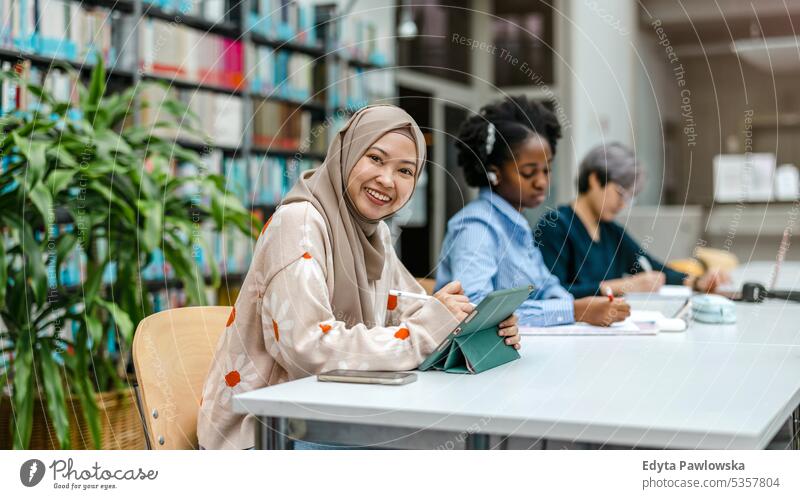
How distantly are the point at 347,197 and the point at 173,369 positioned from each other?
1.33 ft

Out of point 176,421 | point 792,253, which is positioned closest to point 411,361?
point 176,421

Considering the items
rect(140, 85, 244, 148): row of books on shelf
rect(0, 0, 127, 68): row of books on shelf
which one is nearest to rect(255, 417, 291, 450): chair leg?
rect(0, 0, 127, 68): row of books on shelf

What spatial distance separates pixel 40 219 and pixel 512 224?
125 centimetres

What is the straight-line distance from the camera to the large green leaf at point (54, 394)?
2018mm

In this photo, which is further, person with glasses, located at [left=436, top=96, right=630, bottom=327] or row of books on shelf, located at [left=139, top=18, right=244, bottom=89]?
row of books on shelf, located at [left=139, top=18, right=244, bottom=89]

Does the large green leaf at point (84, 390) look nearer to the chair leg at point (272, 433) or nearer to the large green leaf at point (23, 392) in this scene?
the large green leaf at point (23, 392)

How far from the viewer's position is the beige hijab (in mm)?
1354

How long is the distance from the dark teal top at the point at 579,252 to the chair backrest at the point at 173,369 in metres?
1.32

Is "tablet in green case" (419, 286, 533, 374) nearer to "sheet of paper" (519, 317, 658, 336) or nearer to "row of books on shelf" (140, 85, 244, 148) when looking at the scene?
"sheet of paper" (519, 317, 658, 336)

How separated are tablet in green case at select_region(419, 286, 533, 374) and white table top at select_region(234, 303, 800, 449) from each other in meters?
0.02

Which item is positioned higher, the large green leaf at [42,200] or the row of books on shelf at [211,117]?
the row of books on shelf at [211,117]

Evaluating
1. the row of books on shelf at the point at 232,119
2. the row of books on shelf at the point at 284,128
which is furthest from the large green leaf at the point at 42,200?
the row of books on shelf at the point at 284,128

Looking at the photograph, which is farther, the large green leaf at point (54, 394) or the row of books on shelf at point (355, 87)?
the row of books on shelf at point (355, 87)
